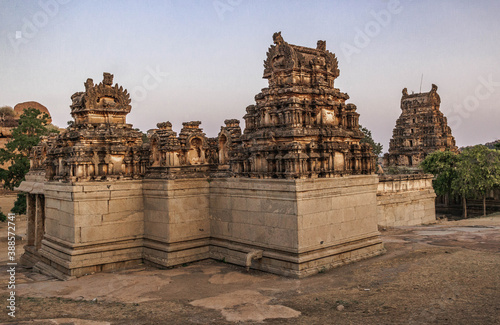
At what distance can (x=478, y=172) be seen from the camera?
1401 inches

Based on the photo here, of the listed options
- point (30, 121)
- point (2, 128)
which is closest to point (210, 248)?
point (30, 121)

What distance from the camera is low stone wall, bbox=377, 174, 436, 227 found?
26.1 meters

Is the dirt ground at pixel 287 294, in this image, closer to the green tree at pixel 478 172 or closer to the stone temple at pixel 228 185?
the stone temple at pixel 228 185

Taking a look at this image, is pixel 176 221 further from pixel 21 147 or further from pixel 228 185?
pixel 21 147

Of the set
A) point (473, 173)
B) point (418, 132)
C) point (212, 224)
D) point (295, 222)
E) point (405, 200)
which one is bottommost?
point (405, 200)

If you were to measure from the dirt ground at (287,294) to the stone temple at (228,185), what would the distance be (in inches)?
28.6

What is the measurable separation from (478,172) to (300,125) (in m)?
28.8

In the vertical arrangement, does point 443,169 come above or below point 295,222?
above

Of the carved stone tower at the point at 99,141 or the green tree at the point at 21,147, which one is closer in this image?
the carved stone tower at the point at 99,141

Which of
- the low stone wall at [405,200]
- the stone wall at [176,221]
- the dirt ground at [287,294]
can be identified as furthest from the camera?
the low stone wall at [405,200]

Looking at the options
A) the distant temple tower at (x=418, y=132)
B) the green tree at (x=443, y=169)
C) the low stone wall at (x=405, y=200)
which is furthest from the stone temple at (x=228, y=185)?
the distant temple tower at (x=418, y=132)

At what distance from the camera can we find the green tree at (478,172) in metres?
35.3

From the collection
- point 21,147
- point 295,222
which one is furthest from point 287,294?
point 21,147

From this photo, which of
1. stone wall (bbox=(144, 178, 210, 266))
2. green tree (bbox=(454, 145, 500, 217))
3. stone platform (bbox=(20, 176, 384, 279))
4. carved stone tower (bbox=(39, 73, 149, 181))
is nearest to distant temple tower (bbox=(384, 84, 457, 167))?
green tree (bbox=(454, 145, 500, 217))
